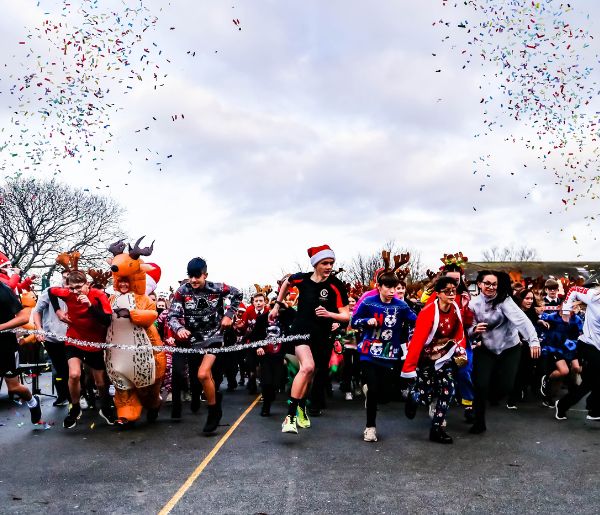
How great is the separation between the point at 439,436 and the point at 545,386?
473cm

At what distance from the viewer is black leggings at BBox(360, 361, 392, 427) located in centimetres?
762

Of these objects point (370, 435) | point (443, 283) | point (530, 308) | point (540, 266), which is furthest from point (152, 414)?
point (540, 266)

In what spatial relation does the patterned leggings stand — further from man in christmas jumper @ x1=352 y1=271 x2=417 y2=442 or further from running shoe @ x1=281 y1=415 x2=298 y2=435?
running shoe @ x1=281 y1=415 x2=298 y2=435

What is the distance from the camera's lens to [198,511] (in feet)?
15.9

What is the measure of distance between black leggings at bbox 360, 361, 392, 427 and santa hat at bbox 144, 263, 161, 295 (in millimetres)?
3050

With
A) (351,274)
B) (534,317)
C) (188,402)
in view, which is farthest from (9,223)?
(351,274)

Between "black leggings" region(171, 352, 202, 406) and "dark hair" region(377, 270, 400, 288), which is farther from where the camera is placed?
"black leggings" region(171, 352, 202, 406)

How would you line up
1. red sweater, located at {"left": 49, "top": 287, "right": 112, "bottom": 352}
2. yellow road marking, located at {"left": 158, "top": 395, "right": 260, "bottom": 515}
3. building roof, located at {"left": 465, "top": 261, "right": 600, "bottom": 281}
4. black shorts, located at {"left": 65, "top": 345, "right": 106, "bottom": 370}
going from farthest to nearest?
1. building roof, located at {"left": 465, "top": 261, "right": 600, "bottom": 281}
2. black shorts, located at {"left": 65, "top": 345, "right": 106, "bottom": 370}
3. red sweater, located at {"left": 49, "top": 287, "right": 112, "bottom": 352}
4. yellow road marking, located at {"left": 158, "top": 395, "right": 260, "bottom": 515}

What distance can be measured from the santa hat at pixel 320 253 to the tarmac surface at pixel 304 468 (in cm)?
194

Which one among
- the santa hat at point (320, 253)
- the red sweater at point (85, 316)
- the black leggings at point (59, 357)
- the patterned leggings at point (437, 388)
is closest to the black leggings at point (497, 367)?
the patterned leggings at point (437, 388)

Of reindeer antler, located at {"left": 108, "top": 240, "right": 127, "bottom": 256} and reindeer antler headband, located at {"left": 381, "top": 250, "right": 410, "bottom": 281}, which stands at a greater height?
reindeer antler, located at {"left": 108, "top": 240, "right": 127, "bottom": 256}

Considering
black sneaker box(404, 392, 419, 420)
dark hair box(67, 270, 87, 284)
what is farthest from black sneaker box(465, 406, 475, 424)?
dark hair box(67, 270, 87, 284)

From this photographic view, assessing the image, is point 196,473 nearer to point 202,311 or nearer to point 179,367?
point 202,311

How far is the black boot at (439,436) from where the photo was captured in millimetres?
7477
